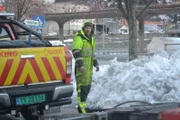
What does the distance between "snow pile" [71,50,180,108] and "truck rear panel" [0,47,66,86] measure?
4.40m

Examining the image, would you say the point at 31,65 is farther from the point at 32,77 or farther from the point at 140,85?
the point at 140,85

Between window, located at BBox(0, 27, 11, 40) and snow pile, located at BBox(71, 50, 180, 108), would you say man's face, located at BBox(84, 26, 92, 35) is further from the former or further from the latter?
snow pile, located at BBox(71, 50, 180, 108)

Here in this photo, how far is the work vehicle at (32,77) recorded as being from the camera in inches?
213

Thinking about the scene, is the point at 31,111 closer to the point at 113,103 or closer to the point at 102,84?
the point at 113,103

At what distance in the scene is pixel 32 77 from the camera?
565cm

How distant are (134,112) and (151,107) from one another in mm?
523

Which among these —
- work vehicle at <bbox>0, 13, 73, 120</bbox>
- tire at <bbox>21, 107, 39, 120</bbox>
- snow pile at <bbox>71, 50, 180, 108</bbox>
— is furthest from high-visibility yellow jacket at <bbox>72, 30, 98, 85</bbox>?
tire at <bbox>21, 107, 39, 120</bbox>

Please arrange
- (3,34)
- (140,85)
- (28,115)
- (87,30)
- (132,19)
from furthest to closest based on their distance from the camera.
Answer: (132,19) < (140,85) < (87,30) < (3,34) < (28,115)

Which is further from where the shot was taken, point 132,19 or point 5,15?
point 132,19

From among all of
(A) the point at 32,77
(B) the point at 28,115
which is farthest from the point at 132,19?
(A) the point at 32,77

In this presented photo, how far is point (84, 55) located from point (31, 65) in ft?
10.5

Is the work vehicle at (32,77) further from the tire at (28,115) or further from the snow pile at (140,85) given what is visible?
the snow pile at (140,85)

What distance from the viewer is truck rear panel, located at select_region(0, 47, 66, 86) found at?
5402mm

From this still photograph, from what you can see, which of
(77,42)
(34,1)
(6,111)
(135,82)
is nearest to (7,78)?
(6,111)
